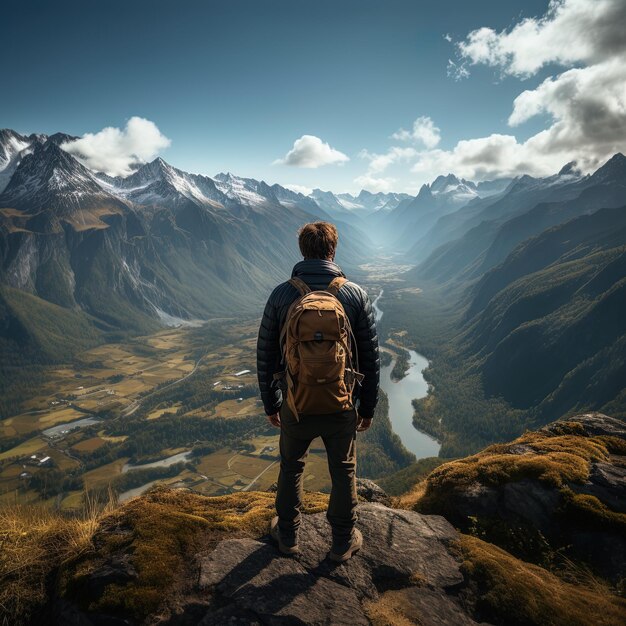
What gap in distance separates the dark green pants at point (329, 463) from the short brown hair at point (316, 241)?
326 cm

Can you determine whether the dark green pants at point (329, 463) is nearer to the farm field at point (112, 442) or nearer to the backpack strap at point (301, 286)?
the backpack strap at point (301, 286)

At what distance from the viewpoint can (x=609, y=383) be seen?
16312 centimetres

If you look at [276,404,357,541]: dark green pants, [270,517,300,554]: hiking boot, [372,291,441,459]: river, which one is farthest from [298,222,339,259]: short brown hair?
[372,291,441,459]: river

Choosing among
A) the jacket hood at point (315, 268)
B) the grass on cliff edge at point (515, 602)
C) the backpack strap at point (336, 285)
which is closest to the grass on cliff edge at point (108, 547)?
the grass on cliff edge at point (515, 602)

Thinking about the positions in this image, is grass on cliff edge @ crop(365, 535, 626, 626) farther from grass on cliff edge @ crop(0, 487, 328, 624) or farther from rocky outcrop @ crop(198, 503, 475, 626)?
grass on cliff edge @ crop(0, 487, 328, 624)

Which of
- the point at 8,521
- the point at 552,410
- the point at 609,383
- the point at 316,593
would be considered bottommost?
the point at 552,410

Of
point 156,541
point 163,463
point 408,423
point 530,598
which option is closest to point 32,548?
point 156,541

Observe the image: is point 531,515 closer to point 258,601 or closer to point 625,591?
point 625,591

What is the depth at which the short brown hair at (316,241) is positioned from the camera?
7.43 meters

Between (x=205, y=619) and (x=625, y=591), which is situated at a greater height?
(x=205, y=619)

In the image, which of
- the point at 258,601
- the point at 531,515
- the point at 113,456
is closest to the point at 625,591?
the point at 531,515

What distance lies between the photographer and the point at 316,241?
741cm

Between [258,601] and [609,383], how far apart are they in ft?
692

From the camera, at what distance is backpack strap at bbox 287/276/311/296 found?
23.1ft
